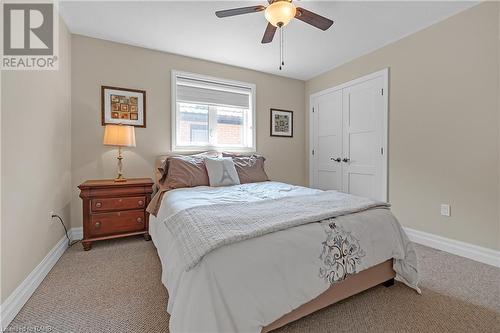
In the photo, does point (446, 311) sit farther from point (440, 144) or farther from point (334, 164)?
point (334, 164)

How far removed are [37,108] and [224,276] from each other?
81.8 inches

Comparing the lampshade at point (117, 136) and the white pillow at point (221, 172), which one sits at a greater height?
the lampshade at point (117, 136)

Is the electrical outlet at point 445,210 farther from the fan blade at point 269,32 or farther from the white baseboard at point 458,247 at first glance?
the fan blade at point 269,32

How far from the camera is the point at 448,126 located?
242 centimetres

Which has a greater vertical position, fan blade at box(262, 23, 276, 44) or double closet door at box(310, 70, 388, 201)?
fan blade at box(262, 23, 276, 44)

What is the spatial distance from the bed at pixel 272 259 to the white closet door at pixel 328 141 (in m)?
2.09

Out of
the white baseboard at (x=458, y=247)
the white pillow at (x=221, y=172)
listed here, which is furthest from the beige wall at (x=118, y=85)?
the white baseboard at (x=458, y=247)

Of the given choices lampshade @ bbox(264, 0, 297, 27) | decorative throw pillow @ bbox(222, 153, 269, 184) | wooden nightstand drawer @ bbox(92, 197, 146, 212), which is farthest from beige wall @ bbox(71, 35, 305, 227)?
lampshade @ bbox(264, 0, 297, 27)

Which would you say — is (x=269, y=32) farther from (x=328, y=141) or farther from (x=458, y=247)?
(x=458, y=247)

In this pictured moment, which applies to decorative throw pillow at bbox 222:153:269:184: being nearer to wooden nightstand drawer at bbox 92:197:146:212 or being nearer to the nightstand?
the nightstand

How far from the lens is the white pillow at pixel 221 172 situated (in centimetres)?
263

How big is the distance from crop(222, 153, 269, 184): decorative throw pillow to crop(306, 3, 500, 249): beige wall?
1.71 metres

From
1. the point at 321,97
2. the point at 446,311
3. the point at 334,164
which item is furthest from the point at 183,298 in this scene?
the point at 321,97

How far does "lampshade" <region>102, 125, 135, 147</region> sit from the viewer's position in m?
2.55
